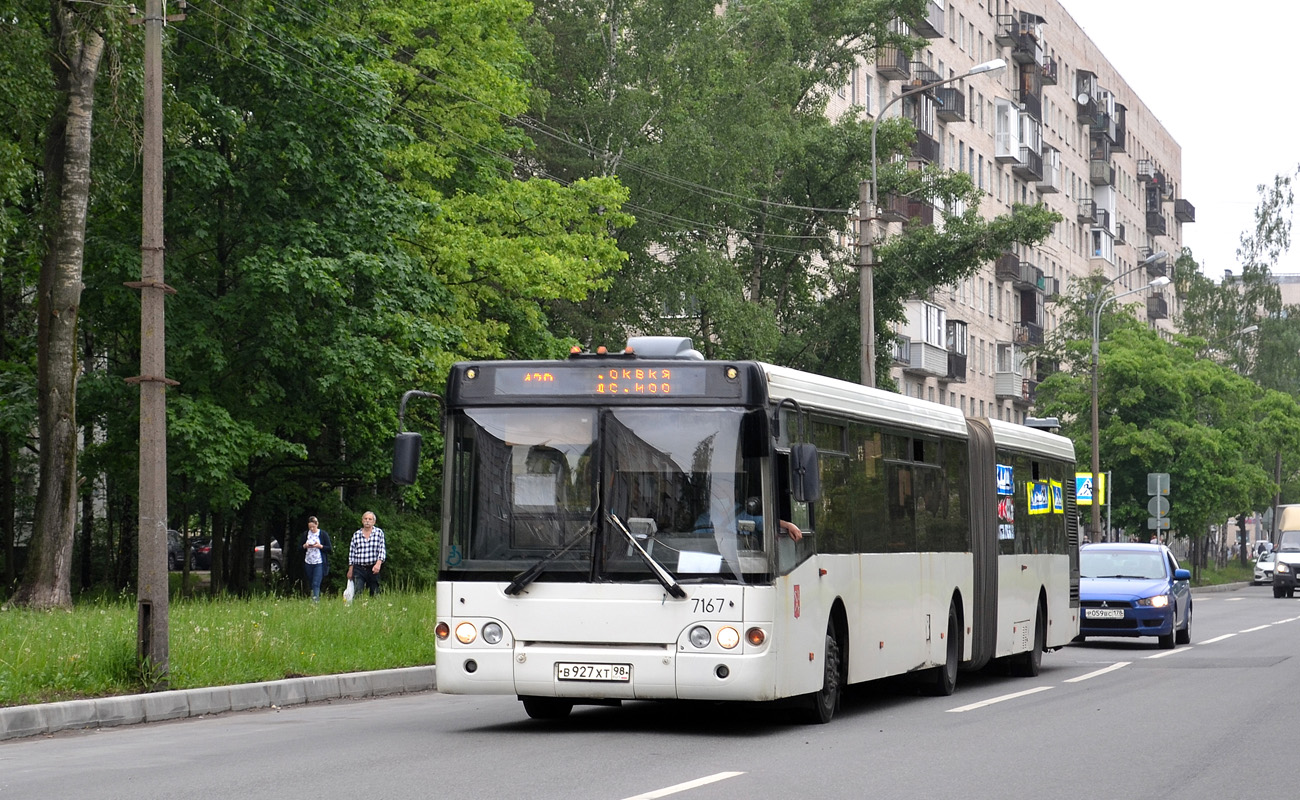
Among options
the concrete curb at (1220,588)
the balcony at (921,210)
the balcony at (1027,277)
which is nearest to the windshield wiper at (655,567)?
the concrete curb at (1220,588)

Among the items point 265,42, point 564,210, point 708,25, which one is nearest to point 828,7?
point 708,25

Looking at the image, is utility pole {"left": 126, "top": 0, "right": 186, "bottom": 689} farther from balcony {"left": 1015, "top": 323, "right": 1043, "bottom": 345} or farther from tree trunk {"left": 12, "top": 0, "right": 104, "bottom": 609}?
balcony {"left": 1015, "top": 323, "right": 1043, "bottom": 345}

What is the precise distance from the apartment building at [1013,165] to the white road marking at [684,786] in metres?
44.8

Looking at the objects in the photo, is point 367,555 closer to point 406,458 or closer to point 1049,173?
point 406,458

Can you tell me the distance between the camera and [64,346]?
93.9 ft

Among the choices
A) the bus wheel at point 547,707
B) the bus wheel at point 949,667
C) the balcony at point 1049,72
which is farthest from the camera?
the balcony at point 1049,72

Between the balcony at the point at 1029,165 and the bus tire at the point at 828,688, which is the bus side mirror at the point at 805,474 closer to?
the bus tire at the point at 828,688

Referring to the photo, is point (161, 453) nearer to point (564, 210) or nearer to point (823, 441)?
point (823, 441)

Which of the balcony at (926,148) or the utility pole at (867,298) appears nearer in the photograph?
the utility pole at (867,298)

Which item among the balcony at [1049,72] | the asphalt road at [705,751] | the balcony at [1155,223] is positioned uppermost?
the balcony at [1049,72]

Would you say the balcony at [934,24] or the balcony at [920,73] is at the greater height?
the balcony at [934,24]

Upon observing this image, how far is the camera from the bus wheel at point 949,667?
18.2 m

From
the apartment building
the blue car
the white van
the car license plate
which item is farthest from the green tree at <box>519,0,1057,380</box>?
the car license plate

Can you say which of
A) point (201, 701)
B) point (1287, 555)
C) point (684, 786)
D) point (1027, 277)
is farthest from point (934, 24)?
point (684, 786)
